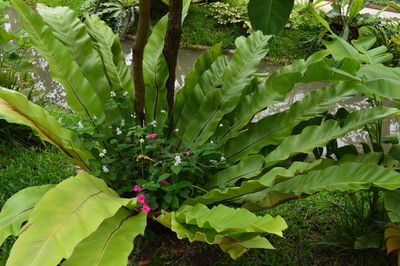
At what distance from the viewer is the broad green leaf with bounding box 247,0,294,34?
1.49 meters

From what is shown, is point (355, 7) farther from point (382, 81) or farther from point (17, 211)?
point (17, 211)

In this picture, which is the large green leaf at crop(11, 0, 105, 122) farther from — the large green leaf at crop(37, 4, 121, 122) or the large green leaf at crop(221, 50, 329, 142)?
the large green leaf at crop(221, 50, 329, 142)

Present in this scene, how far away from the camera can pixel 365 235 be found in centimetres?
199

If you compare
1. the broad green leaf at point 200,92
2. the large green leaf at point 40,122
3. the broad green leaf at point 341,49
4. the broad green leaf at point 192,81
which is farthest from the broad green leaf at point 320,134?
the large green leaf at point 40,122

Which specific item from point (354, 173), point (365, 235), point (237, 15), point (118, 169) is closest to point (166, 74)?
point (118, 169)

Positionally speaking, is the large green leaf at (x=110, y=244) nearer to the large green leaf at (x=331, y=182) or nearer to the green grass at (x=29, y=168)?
the large green leaf at (x=331, y=182)

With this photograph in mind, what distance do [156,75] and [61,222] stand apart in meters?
1.22

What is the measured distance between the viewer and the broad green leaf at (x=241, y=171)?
1978 mm

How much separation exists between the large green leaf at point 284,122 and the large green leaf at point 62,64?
722mm

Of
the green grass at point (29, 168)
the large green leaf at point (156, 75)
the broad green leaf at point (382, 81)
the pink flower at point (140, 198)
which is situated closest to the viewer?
the broad green leaf at point (382, 81)

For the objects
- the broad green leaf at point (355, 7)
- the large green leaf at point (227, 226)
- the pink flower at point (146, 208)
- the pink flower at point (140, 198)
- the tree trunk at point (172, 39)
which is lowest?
the broad green leaf at point (355, 7)

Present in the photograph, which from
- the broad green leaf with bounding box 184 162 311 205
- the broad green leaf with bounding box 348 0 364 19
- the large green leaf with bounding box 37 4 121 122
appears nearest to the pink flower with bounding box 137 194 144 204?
the broad green leaf with bounding box 184 162 311 205

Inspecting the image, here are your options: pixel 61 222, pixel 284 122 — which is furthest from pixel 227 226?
pixel 284 122

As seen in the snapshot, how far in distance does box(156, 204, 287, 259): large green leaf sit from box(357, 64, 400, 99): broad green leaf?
0.62 metres
